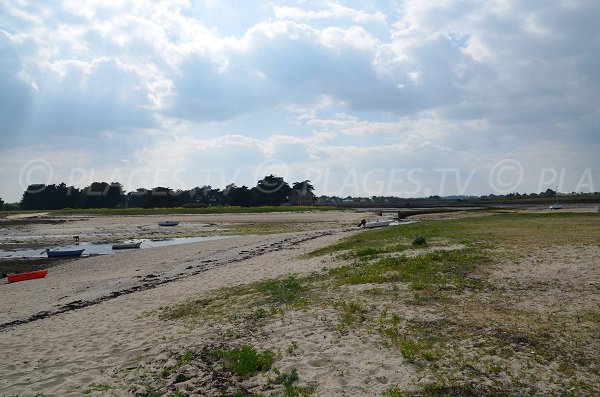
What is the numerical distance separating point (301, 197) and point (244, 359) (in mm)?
153758

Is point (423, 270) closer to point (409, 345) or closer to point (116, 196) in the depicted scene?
point (409, 345)

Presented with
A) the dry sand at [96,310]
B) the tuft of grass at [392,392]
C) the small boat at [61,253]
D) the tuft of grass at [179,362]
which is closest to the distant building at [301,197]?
the small boat at [61,253]

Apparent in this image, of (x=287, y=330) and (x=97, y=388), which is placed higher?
(x=287, y=330)

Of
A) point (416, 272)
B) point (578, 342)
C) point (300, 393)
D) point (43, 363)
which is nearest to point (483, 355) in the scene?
point (578, 342)

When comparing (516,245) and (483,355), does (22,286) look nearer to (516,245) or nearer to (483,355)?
(483,355)

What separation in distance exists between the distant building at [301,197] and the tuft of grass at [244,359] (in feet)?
497

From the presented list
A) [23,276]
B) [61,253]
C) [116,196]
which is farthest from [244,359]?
[116,196]

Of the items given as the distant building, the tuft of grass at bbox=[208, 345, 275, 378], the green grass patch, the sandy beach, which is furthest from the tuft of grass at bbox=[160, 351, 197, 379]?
the distant building

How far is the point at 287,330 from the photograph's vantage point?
32.4 ft

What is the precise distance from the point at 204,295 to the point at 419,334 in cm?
874

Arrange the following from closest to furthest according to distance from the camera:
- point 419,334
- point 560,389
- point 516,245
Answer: point 560,389 → point 419,334 → point 516,245

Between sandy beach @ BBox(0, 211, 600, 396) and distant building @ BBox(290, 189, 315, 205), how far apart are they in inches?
5625

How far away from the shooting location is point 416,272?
14438 mm

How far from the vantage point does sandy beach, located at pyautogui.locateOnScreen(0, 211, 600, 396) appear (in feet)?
24.2
